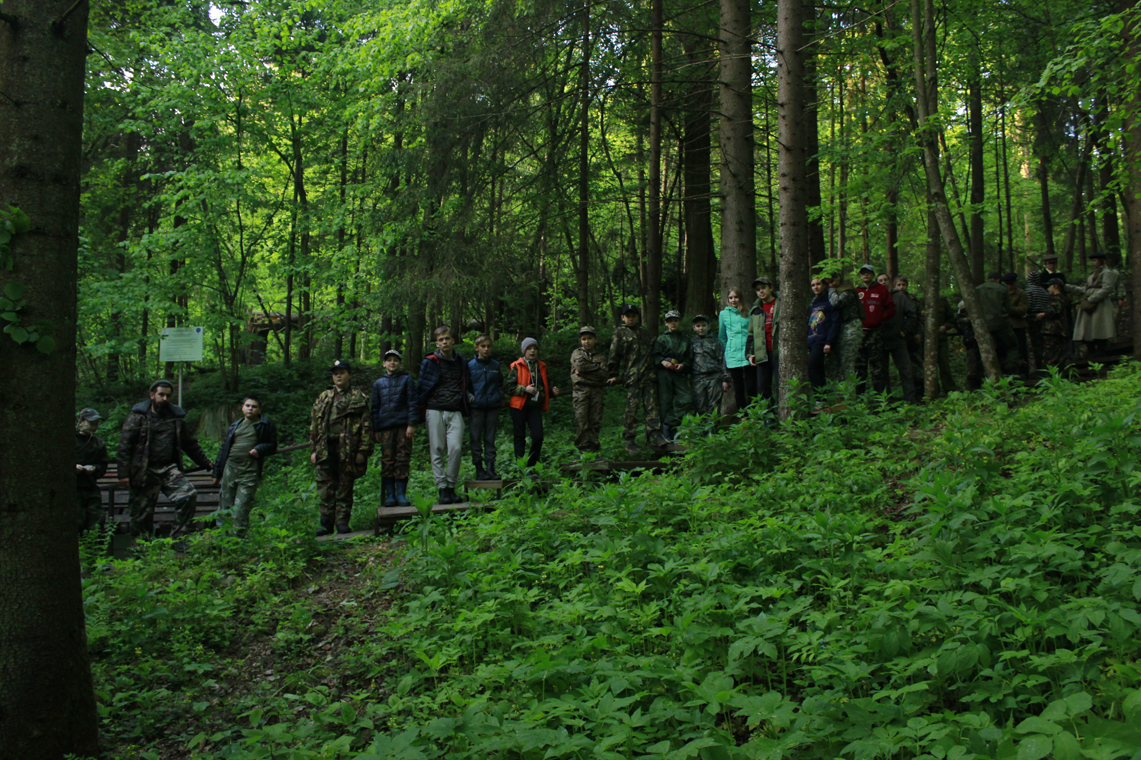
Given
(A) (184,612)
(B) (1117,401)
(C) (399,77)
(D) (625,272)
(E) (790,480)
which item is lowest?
(A) (184,612)

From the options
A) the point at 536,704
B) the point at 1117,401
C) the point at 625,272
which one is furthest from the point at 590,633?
the point at 625,272

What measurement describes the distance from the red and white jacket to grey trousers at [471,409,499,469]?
5.54 meters

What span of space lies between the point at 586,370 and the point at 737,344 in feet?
6.70

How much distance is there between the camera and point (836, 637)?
352 centimetres

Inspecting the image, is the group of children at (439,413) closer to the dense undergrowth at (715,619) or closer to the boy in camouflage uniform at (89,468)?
the dense undergrowth at (715,619)

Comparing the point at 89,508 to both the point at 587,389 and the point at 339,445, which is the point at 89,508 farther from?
the point at 587,389

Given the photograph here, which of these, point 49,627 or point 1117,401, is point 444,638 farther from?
point 1117,401

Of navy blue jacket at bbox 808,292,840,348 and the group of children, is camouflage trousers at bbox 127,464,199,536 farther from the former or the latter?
navy blue jacket at bbox 808,292,840,348

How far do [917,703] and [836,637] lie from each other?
560mm

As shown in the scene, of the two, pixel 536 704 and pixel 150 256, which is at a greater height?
pixel 150 256

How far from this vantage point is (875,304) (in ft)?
34.5

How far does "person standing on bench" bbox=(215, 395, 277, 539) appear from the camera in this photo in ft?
29.5

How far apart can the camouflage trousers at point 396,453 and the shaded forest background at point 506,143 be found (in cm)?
451

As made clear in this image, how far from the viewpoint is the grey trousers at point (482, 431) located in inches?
353
